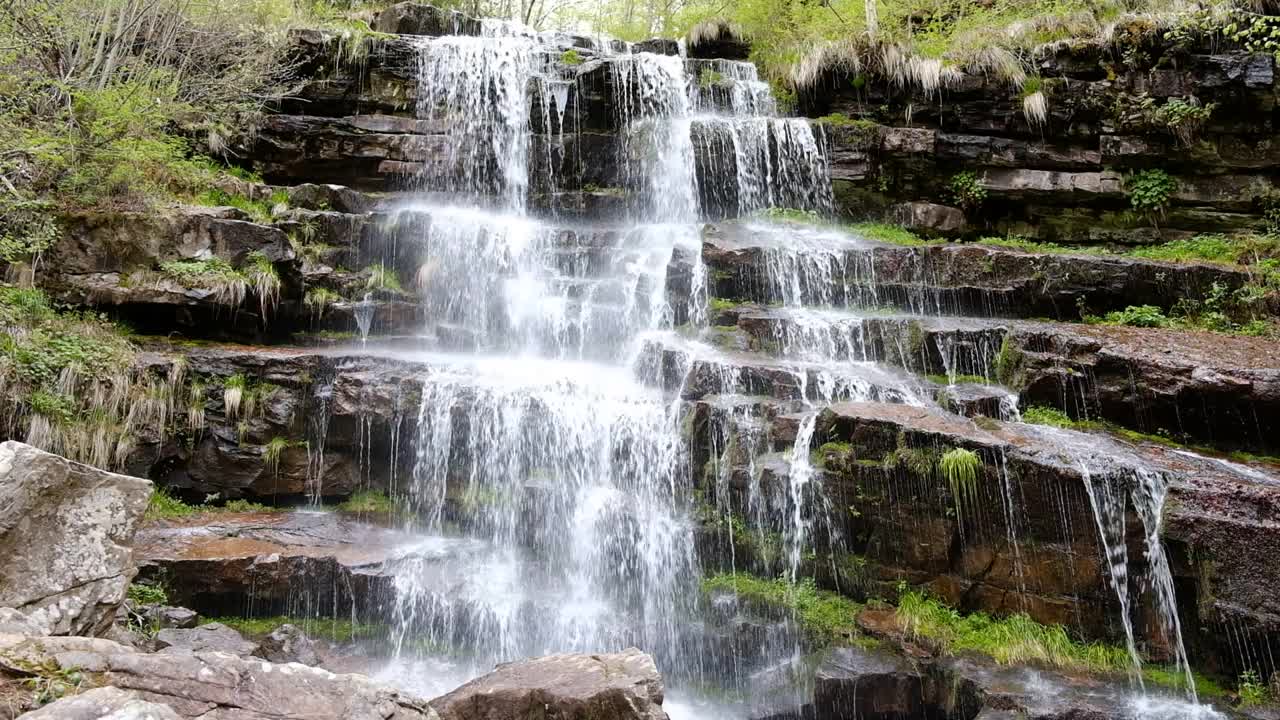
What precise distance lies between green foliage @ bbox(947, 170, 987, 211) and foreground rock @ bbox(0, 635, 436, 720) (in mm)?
13783

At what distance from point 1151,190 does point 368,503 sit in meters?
14.5

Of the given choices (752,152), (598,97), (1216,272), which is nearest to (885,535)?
(1216,272)

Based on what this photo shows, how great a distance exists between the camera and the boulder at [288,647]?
7.25 meters

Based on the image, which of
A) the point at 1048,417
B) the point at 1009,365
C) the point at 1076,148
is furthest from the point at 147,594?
the point at 1076,148

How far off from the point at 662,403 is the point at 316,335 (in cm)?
597

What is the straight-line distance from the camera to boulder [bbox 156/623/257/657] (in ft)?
21.3

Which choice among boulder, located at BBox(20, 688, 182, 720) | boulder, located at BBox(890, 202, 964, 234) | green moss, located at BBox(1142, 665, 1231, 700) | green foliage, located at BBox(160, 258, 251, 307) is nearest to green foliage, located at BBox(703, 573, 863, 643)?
green moss, located at BBox(1142, 665, 1231, 700)

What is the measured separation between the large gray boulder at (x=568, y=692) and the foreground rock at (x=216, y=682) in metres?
1.11

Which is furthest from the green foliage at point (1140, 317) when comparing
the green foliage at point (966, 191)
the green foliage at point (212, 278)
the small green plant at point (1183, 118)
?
the green foliage at point (212, 278)

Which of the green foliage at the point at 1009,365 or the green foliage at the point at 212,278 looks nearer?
the green foliage at the point at 1009,365

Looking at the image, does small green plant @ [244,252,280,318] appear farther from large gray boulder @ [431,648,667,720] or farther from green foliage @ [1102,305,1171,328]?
green foliage @ [1102,305,1171,328]

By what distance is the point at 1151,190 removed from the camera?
43.9 feet

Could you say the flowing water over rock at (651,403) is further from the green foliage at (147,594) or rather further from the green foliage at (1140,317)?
the green foliage at (1140,317)

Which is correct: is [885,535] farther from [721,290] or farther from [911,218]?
[911,218]
